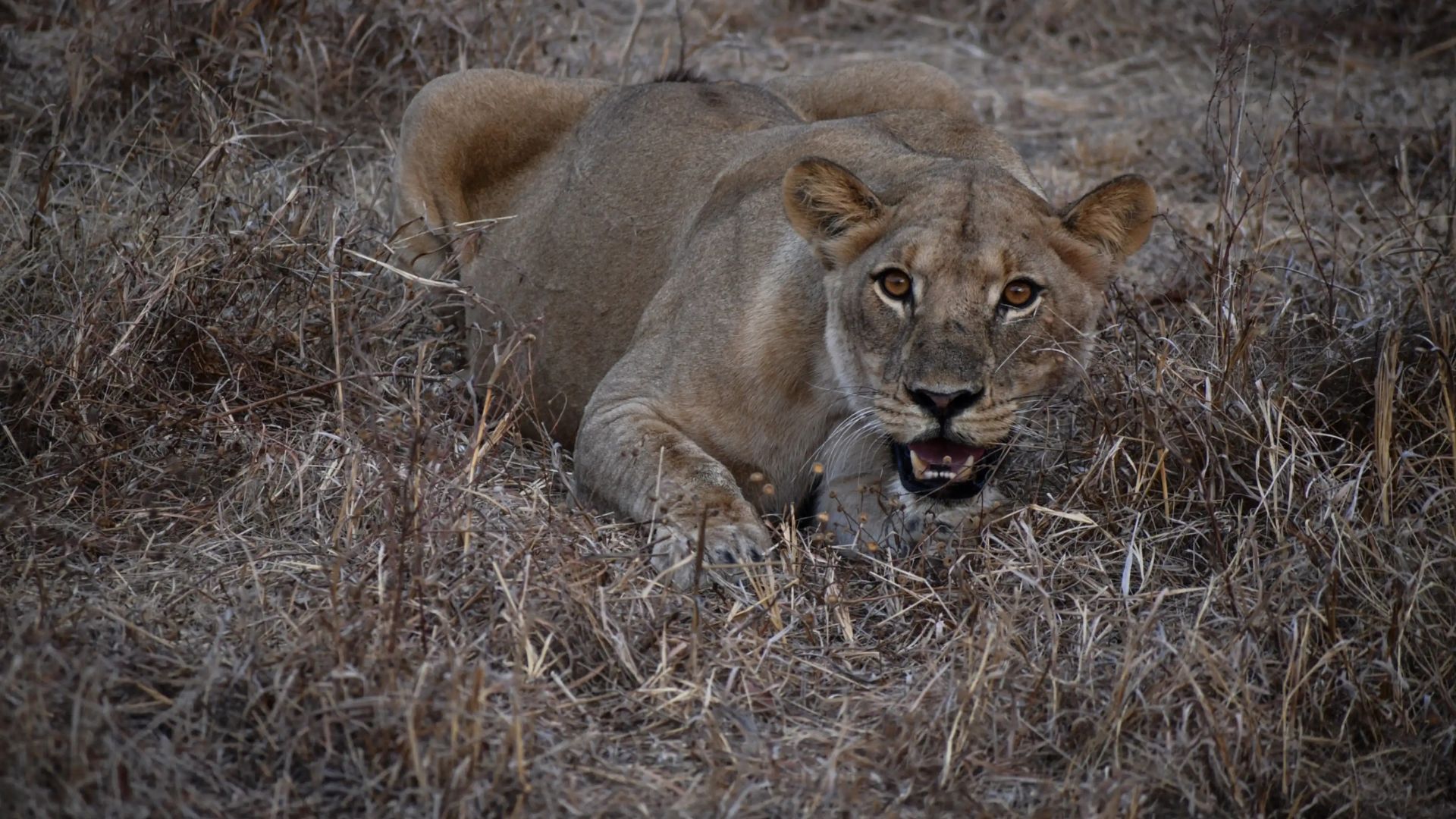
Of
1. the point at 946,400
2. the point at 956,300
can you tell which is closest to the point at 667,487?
the point at 946,400

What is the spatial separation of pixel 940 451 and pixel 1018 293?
0.44 meters

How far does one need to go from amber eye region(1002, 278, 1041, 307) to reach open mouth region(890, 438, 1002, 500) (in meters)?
0.37

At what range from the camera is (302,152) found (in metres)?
6.17

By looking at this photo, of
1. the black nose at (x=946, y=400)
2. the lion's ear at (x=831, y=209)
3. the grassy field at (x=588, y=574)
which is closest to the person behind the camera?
the grassy field at (x=588, y=574)

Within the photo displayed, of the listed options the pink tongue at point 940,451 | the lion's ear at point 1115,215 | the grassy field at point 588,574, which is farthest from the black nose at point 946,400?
the lion's ear at point 1115,215

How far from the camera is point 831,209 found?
407 cm

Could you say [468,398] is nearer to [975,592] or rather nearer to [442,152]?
[442,152]

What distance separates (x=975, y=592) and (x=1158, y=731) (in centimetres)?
61

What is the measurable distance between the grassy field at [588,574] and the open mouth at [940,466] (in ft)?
0.59

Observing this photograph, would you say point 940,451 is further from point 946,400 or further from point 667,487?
point 667,487

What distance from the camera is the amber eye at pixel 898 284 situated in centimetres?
390

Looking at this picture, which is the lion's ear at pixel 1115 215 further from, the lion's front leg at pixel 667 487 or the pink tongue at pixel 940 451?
the lion's front leg at pixel 667 487

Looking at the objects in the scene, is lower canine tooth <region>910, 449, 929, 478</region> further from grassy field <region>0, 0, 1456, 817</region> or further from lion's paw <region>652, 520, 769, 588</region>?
lion's paw <region>652, 520, 769, 588</region>

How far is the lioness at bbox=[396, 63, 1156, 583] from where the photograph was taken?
385 cm
